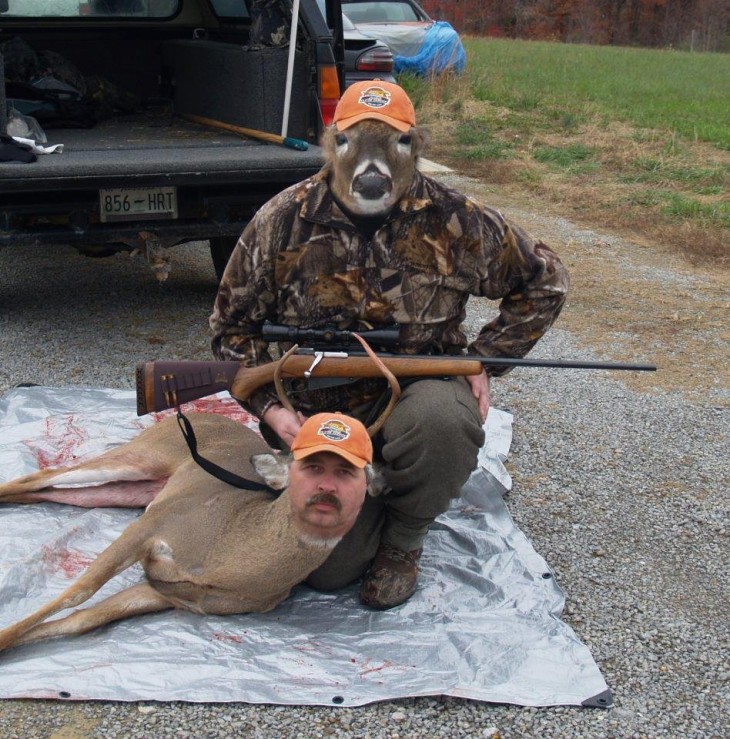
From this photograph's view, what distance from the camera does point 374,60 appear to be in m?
10.8

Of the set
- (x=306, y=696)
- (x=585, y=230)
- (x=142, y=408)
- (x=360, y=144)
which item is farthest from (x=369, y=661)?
(x=585, y=230)

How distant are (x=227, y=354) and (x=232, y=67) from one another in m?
3.60

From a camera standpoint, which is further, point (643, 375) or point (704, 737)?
point (643, 375)

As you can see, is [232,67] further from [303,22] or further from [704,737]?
[704,737]

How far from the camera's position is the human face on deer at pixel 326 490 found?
10.1 feet

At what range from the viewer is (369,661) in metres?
3.31

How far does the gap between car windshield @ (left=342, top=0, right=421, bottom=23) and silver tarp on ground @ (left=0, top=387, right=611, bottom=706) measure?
45.0ft

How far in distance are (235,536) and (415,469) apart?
1.95ft

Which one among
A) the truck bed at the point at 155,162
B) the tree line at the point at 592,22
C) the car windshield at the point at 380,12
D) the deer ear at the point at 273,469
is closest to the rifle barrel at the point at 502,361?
the deer ear at the point at 273,469

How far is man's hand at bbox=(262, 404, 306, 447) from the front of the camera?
3537mm

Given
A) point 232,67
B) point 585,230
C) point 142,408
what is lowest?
point 585,230

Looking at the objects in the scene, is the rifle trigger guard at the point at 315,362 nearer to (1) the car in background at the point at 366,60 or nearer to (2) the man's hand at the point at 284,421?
(2) the man's hand at the point at 284,421

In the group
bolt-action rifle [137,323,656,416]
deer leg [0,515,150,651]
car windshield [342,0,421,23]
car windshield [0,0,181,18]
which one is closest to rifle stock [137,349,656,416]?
bolt-action rifle [137,323,656,416]

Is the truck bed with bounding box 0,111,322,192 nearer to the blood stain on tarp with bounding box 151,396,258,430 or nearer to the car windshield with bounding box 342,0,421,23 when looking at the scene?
the blood stain on tarp with bounding box 151,396,258,430
